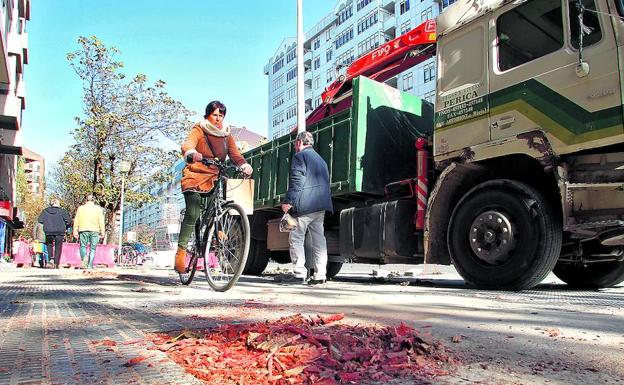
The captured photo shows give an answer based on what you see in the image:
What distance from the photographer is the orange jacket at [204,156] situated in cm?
536

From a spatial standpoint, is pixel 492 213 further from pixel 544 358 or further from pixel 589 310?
pixel 544 358

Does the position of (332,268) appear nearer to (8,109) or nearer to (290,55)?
(8,109)

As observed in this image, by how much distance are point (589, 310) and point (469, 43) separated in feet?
11.6

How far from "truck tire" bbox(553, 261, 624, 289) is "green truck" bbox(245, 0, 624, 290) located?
0.04 ft

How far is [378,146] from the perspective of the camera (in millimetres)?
7117

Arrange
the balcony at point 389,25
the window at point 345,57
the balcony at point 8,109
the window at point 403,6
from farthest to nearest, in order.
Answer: the window at point 345,57 → the balcony at point 389,25 → the window at point 403,6 → the balcony at point 8,109

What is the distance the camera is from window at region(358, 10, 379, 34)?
57.5m

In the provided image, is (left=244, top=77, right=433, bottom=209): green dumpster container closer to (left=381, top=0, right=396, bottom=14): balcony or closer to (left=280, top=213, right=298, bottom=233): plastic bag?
(left=280, top=213, right=298, bottom=233): plastic bag

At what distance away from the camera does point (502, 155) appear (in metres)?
5.27

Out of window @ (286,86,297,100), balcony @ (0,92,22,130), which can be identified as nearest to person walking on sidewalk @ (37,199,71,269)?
balcony @ (0,92,22,130)

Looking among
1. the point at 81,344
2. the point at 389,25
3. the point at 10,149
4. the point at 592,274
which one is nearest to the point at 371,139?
the point at 592,274

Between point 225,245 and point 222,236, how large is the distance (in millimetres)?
100

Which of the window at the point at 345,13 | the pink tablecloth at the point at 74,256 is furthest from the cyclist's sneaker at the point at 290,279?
the window at the point at 345,13

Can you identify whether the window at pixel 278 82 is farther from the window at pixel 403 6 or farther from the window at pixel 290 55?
the window at pixel 403 6
